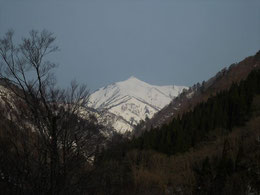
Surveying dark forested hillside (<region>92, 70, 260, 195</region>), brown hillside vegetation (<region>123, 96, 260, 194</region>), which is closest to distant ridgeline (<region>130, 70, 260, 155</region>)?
dark forested hillside (<region>92, 70, 260, 195</region>)

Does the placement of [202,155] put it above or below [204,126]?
below

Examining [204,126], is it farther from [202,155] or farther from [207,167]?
[207,167]

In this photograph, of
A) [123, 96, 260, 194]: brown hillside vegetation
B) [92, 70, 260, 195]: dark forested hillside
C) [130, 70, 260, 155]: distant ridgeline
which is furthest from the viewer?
[130, 70, 260, 155]: distant ridgeline

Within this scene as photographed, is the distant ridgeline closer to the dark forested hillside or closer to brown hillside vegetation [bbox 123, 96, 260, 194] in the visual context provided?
the dark forested hillside

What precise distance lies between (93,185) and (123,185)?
112 ft

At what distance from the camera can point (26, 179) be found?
9625mm

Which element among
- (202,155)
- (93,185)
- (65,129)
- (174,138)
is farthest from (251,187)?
(174,138)

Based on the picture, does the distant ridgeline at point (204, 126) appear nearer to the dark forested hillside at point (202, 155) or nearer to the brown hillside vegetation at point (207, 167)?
the dark forested hillside at point (202, 155)

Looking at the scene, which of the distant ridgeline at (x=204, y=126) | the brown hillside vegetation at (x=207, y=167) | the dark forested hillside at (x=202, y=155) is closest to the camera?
the brown hillside vegetation at (x=207, y=167)

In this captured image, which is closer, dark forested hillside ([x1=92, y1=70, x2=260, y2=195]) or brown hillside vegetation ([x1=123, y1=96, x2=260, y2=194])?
brown hillside vegetation ([x1=123, y1=96, x2=260, y2=194])

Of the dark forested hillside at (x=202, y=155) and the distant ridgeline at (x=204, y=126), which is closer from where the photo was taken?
the dark forested hillside at (x=202, y=155)

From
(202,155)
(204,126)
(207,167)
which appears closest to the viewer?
(207,167)

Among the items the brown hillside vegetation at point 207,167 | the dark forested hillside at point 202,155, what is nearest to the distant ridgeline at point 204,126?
the dark forested hillside at point 202,155

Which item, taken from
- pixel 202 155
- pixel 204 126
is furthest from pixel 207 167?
pixel 204 126
